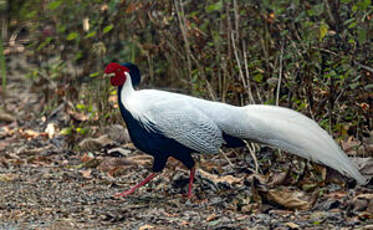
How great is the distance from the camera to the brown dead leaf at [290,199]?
386cm

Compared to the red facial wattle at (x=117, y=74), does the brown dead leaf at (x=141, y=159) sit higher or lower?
lower

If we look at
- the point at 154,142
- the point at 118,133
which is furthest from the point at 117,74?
the point at 118,133

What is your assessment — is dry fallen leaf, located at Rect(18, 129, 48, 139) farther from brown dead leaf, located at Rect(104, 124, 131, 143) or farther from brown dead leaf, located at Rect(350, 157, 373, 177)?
brown dead leaf, located at Rect(350, 157, 373, 177)

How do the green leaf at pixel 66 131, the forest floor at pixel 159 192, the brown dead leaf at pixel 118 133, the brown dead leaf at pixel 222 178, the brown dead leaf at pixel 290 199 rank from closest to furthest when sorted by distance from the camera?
1. the forest floor at pixel 159 192
2. the brown dead leaf at pixel 290 199
3. the brown dead leaf at pixel 222 178
4. the brown dead leaf at pixel 118 133
5. the green leaf at pixel 66 131

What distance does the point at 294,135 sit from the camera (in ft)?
13.3

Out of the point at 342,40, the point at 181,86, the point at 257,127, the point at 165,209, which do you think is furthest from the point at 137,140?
the point at 181,86

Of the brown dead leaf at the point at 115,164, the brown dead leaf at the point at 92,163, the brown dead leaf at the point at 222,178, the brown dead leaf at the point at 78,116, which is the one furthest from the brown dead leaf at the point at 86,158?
the brown dead leaf at the point at 222,178

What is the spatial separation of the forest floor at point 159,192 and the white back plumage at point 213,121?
0.91 ft

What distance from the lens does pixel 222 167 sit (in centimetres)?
524

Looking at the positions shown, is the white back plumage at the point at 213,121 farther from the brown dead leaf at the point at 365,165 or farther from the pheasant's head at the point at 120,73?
the brown dead leaf at the point at 365,165

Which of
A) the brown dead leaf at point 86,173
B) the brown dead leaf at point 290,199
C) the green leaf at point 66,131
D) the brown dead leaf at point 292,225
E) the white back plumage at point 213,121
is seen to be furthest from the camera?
the green leaf at point 66,131

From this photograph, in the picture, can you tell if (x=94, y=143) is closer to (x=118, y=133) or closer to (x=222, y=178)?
(x=118, y=133)

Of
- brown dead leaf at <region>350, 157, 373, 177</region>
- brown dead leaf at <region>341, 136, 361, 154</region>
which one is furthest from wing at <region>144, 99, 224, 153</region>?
brown dead leaf at <region>341, 136, 361, 154</region>

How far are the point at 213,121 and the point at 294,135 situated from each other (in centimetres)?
60
